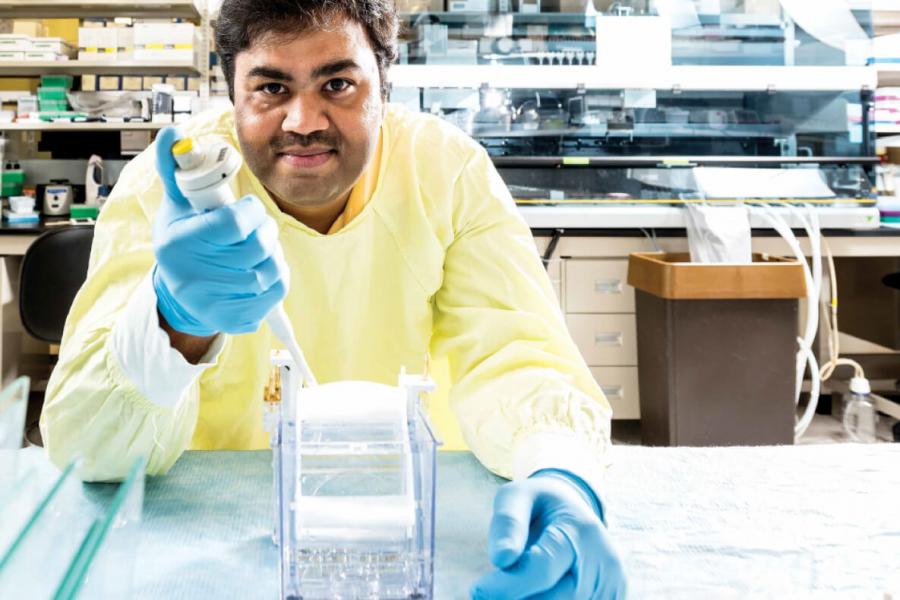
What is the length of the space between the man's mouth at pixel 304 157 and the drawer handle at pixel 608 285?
2.14m

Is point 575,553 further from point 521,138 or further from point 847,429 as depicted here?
point 847,429

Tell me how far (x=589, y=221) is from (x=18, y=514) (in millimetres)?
2630

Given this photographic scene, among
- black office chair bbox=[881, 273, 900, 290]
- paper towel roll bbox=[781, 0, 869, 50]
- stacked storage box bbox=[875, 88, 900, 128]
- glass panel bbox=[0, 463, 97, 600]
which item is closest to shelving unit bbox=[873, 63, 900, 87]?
stacked storage box bbox=[875, 88, 900, 128]

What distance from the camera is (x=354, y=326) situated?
127 centimetres

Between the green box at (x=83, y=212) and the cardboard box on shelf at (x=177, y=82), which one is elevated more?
the cardboard box on shelf at (x=177, y=82)

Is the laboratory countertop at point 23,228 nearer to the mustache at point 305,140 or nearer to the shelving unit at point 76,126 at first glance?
the shelving unit at point 76,126

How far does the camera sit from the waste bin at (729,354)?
8.87 ft

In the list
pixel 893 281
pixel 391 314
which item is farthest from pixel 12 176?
pixel 893 281

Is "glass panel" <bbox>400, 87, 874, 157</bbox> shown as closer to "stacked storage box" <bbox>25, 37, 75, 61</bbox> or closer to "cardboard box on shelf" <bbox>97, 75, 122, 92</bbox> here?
"cardboard box on shelf" <bbox>97, 75, 122, 92</bbox>

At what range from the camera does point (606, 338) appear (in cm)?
308

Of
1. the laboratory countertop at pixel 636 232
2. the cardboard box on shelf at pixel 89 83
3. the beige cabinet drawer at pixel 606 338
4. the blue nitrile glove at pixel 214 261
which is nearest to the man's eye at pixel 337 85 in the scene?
the blue nitrile glove at pixel 214 261

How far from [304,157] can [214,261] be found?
339 mm

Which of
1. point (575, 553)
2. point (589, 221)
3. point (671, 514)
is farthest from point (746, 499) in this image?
point (589, 221)

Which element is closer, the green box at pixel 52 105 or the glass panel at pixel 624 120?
the glass panel at pixel 624 120
